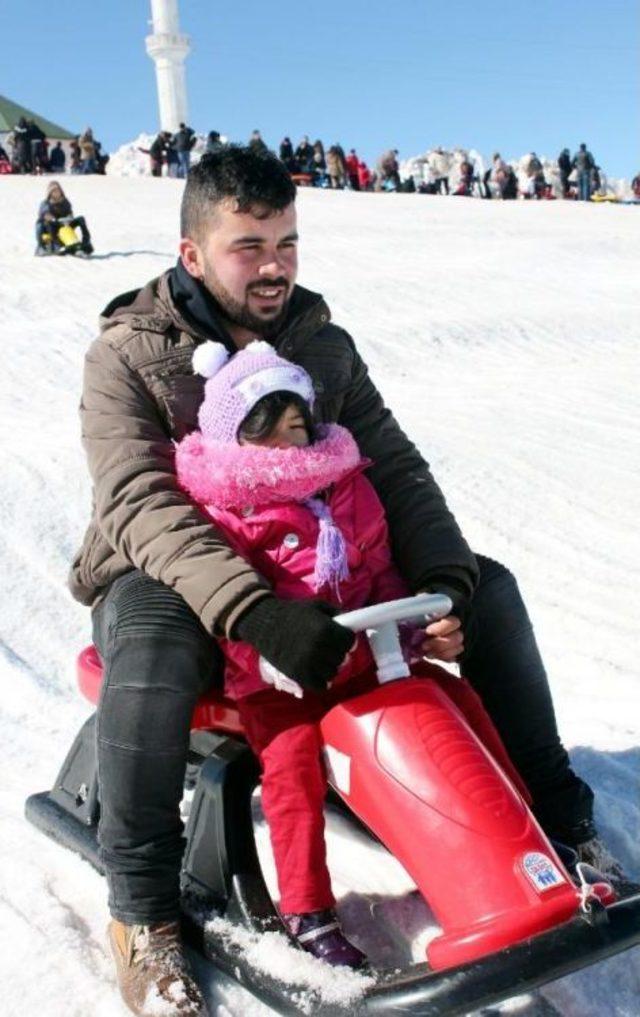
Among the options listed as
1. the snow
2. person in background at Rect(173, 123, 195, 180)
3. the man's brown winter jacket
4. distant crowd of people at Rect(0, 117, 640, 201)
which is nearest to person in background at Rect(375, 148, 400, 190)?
distant crowd of people at Rect(0, 117, 640, 201)

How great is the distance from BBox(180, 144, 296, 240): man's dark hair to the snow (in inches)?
59.5

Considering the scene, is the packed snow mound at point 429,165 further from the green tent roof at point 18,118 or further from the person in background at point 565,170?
the green tent roof at point 18,118

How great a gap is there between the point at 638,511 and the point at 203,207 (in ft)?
11.6

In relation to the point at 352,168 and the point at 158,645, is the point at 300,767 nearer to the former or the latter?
the point at 158,645

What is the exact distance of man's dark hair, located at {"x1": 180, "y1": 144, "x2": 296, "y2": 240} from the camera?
248cm

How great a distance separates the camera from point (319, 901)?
198 centimetres

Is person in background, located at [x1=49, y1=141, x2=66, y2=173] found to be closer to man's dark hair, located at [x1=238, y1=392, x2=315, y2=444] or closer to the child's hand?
man's dark hair, located at [x1=238, y1=392, x2=315, y2=444]

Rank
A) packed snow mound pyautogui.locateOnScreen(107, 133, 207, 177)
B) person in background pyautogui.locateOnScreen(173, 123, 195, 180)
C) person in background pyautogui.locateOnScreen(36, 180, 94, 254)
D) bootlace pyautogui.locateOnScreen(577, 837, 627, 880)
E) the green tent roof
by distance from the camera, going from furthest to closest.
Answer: the green tent roof, packed snow mound pyautogui.locateOnScreen(107, 133, 207, 177), person in background pyautogui.locateOnScreen(173, 123, 195, 180), person in background pyautogui.locateOnScreen(36, 180, 94, 254), bootlace pyautogui.locateOnScreen(577, 837, 627, 880)

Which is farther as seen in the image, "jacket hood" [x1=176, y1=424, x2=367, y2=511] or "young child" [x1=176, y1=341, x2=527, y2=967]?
"jacket hood" [x1=176, y1=424, x2=367, y2=511]

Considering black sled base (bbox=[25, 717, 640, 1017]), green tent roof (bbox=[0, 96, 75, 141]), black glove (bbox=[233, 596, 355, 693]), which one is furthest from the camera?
green tent roof (bbox=[0, 96, 75, 141])

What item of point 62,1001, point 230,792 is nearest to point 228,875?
point 230,792

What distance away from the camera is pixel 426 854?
74.2 inches

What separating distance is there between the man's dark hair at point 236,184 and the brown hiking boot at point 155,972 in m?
1.54

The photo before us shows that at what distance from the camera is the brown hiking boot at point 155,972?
6.48 feet
